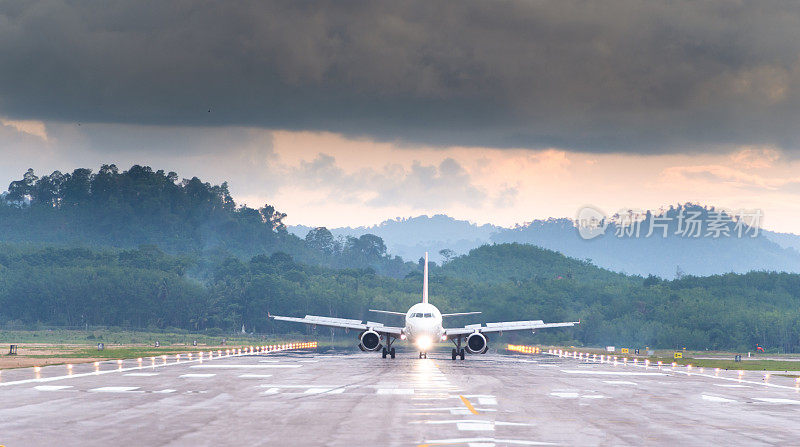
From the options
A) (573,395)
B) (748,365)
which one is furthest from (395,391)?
(748,365)

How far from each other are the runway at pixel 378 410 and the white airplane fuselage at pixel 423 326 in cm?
1972

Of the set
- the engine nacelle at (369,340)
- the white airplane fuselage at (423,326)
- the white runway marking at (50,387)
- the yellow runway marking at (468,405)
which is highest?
the white airplane fuselage at (423,326)

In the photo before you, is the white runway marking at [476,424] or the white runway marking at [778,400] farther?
the white runway marking at [778,400]

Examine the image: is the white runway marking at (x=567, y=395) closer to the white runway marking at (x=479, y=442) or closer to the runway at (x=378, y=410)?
the runway at (x=378, y=410)

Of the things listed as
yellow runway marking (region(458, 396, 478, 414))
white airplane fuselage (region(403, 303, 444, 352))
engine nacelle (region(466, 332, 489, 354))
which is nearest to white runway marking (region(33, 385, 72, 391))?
yellow runway marking (region(458, 396, 478, 414))

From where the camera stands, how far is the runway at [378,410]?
22328 millimetres

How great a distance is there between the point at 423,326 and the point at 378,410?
3974cm

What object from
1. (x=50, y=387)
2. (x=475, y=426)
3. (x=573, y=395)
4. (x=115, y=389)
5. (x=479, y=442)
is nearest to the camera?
(x=479, y=442)

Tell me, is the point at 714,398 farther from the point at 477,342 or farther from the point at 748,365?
the point at 748,365

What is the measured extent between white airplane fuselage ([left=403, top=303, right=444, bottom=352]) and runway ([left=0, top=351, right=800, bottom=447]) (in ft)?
64.7

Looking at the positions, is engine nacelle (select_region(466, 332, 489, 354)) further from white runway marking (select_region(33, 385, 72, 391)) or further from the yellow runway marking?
white runway marking (select_region(33, 385, 72, 391))

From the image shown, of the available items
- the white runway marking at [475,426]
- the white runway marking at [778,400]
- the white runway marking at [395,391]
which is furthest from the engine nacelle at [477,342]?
the white runway marking at [475,426]

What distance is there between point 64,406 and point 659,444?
706 inches

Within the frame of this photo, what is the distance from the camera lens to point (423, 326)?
225 ft
